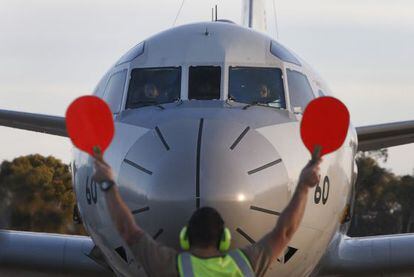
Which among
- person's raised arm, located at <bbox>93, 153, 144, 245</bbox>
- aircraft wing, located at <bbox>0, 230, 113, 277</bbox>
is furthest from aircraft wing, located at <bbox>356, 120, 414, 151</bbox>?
person's raised arm, located at <bbox>93, 153, 144, 245</bbox>

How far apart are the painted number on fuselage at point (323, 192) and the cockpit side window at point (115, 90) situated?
2.01m

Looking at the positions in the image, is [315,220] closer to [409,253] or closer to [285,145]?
[285,145]

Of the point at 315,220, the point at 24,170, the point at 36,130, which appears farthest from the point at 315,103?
the point at 24,170

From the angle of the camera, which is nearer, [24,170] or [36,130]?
[36,130]

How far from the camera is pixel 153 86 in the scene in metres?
11.1

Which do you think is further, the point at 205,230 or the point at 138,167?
the point at 138,167

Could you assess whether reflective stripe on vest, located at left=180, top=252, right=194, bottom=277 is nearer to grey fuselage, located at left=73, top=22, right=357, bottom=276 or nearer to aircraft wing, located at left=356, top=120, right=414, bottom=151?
grey fuselage, located at left=73, top=22, right=357, bottom=276

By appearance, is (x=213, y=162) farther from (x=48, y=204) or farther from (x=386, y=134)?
(x=48, y=204)

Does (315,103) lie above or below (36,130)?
above

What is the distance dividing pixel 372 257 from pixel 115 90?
4269mm

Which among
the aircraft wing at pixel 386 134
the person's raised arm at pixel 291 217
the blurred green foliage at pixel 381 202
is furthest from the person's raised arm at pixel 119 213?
the blurred green foliage at pixel 381 202

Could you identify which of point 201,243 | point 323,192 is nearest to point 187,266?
point 201,243

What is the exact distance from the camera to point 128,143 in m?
9.86

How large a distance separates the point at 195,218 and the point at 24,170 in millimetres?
16511
